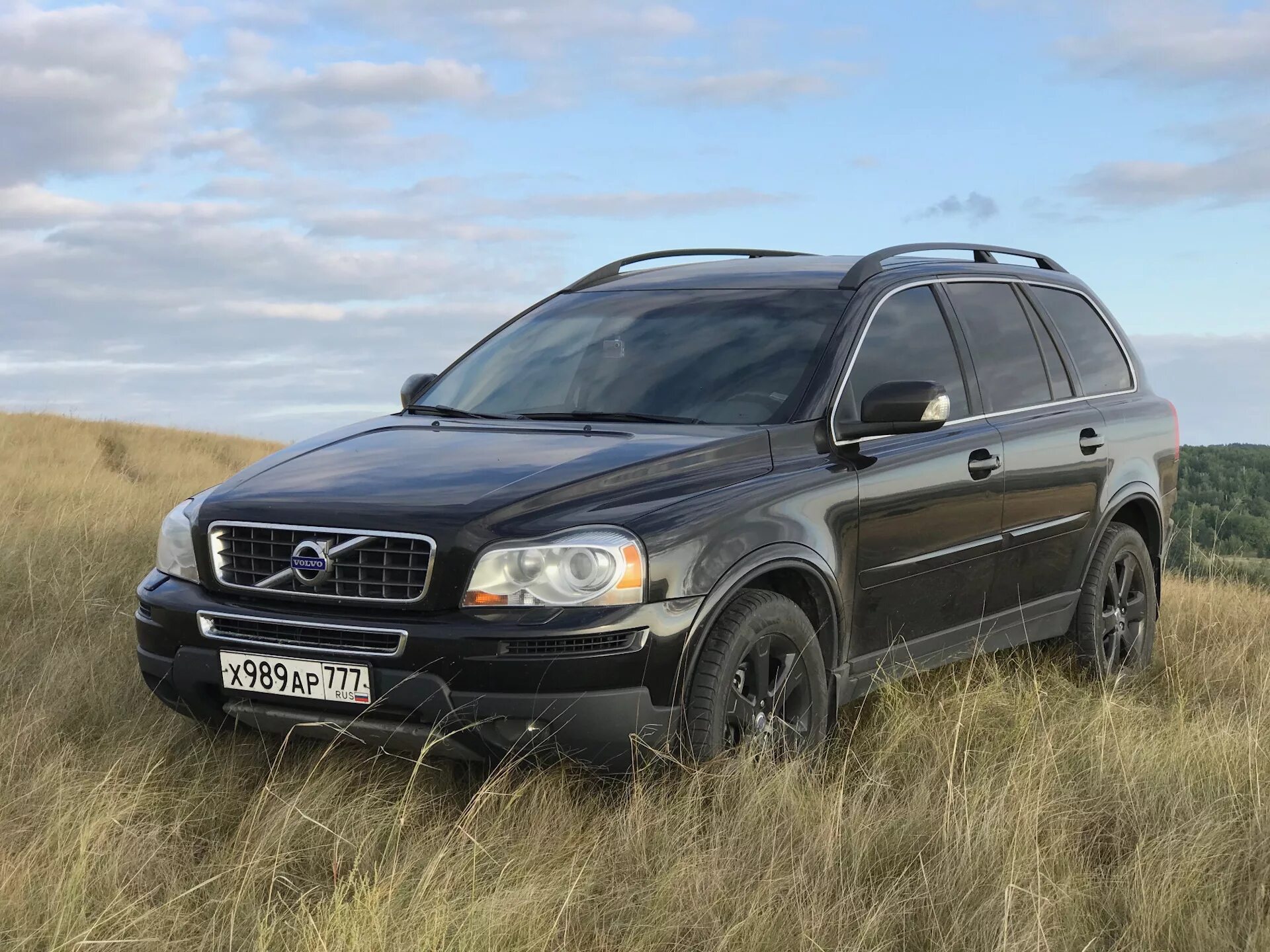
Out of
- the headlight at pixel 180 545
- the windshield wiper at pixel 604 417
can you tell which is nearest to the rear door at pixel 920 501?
the windshield wiper at pixel 604 417

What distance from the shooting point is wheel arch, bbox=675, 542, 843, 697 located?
4082mm

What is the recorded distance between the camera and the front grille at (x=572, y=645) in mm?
3918

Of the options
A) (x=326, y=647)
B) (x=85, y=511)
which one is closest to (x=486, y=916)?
(x=326, y=647)

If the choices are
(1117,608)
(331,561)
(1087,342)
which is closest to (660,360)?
(331,561)

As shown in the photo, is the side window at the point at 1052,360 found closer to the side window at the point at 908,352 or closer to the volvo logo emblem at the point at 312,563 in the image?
the side window at the point at 908,352

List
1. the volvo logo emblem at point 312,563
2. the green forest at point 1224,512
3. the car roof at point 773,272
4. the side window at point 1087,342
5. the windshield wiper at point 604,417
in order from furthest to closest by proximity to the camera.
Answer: the green forest at point 1224,512
the side window at point 1087,342
the car roof at point 773,272
the windshield wiper at point 604,417
the volvo logo emblem at point 312,563

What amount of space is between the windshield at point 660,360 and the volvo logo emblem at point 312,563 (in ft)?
4.13

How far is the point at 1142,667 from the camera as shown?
704cm

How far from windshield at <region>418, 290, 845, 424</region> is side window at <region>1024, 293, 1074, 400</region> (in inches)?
64.4

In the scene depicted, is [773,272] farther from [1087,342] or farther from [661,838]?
[661,838]

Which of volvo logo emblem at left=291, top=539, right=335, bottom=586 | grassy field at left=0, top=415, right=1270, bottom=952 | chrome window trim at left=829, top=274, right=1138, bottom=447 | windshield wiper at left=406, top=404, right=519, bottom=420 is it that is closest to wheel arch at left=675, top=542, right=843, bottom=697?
grassy field at left=0, top=415, right=1270, bottom=952

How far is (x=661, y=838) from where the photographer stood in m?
3.88

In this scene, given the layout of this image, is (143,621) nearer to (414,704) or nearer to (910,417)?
(414,704)

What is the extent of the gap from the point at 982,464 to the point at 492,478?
A: 2323mm
